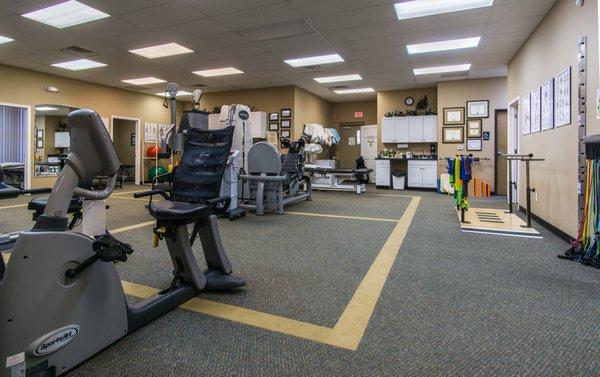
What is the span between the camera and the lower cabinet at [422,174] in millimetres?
9344

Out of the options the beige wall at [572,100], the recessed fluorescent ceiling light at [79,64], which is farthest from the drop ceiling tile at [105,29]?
the beige wall at [572,100]

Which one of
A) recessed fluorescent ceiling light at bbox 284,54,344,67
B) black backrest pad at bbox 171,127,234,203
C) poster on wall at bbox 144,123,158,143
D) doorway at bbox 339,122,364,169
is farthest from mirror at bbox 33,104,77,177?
doorway at bbox 339,122,364,169

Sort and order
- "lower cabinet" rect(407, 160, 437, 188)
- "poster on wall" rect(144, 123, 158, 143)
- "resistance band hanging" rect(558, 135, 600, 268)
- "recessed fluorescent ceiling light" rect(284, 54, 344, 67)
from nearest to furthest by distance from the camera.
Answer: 1. "resistance band hanging" rect(558, 135, 600, 268)
2. "recessed fluorescent ceiling light" rect(284, 54, 344, 67)
3. "lower cabinet" rect(407, 160, 437, 188)
4. "poster on wall" rect(144, 123, 158, 143)

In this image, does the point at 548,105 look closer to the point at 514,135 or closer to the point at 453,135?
the point at 514,135

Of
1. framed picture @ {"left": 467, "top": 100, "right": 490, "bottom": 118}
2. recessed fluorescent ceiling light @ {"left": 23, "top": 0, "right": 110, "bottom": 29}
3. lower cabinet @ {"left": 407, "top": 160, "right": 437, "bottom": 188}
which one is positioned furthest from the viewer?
lower cabinet @ {"left": 407, "top": 160, "right": 437, "bottom": 188}

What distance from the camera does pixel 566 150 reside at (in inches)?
154

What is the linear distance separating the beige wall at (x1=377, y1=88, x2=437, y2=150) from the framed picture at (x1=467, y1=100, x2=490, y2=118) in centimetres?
123

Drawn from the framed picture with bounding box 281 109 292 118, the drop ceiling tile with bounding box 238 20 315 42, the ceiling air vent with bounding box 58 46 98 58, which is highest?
the ceiling air vent with bounding box 58 46 98 58

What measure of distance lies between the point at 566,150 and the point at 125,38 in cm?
676

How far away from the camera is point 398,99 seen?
10406 millimetres

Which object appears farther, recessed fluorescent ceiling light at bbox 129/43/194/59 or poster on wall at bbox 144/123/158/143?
poster on wall at bbox 144/123/158/143

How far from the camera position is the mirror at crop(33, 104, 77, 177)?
8.38 meters

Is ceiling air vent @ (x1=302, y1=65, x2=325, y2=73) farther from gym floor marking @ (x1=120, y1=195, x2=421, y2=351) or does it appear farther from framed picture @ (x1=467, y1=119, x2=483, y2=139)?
gym floor marking @ (x1=120, y1=195, x2=421, y2=351)

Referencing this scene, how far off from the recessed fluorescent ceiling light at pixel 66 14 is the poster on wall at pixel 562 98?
240 inches
